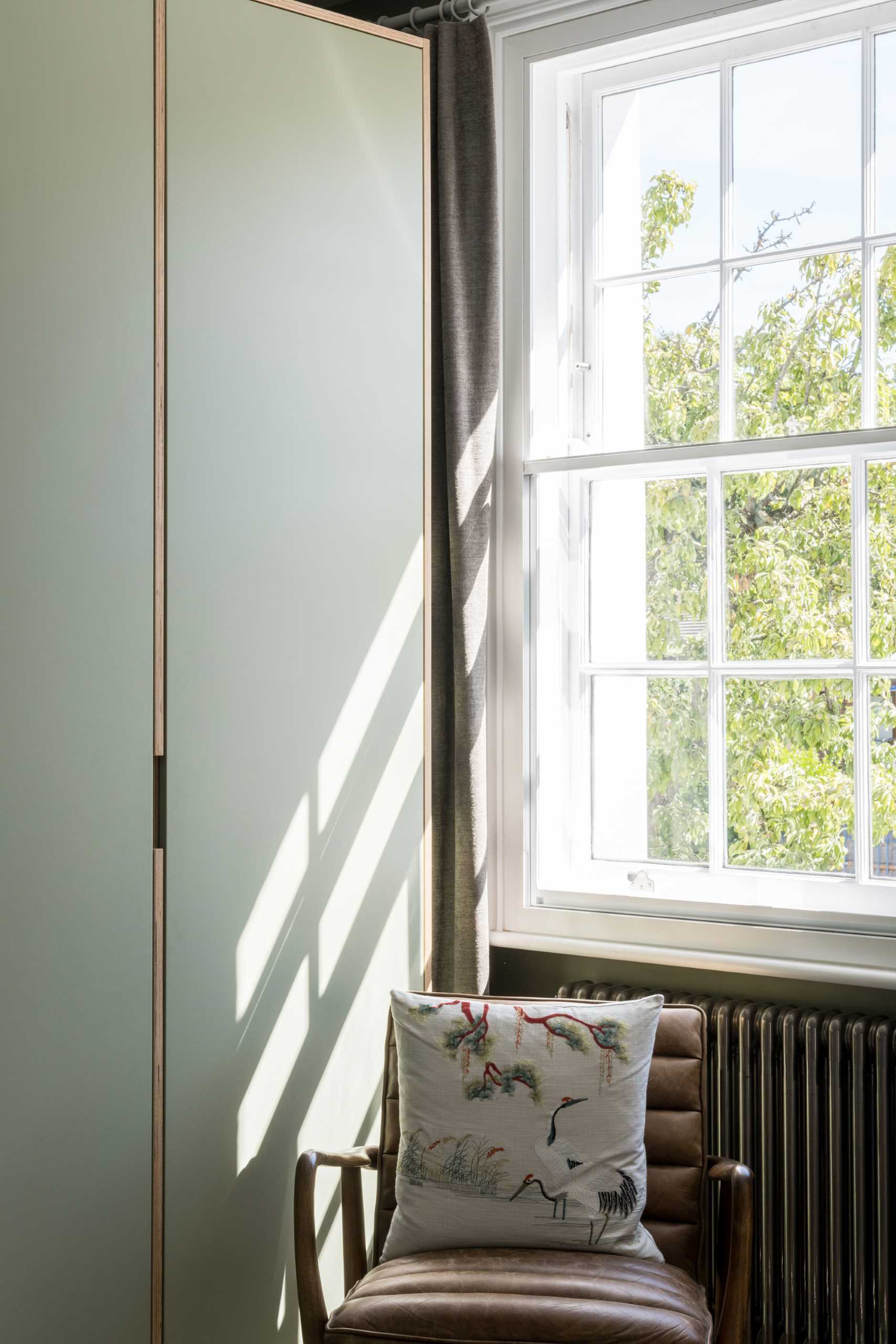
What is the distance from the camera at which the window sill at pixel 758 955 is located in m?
2.16

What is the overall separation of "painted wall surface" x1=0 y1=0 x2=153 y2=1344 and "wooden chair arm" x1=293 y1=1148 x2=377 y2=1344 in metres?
0.26

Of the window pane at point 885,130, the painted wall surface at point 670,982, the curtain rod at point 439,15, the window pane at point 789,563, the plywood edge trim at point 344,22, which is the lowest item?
the painted wall surface at point 670,982

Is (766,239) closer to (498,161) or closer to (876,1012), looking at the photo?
(498,161)

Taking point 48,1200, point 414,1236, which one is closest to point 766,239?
point 414,1236

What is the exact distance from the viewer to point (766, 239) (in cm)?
241

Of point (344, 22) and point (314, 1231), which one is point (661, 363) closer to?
point (344, 22)

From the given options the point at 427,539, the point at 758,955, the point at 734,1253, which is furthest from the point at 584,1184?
the point at 427,539

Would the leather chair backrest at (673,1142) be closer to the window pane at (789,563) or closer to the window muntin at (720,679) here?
the window muntin at (720,679)

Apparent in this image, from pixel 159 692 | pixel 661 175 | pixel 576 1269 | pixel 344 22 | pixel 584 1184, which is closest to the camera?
pixel 576 1269

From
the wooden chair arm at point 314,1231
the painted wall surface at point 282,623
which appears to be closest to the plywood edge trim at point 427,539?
the painted wall surface at point 282,623

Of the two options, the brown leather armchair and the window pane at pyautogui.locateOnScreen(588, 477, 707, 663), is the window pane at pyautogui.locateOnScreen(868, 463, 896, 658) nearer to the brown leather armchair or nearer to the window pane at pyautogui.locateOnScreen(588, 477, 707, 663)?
the window pane at pyautogui.locateOnScreen(588, 477, 707, 663)

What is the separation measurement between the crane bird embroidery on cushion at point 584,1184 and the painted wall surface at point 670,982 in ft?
2.02

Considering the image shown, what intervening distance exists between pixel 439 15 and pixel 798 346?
112cm

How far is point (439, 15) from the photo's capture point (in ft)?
8.48
